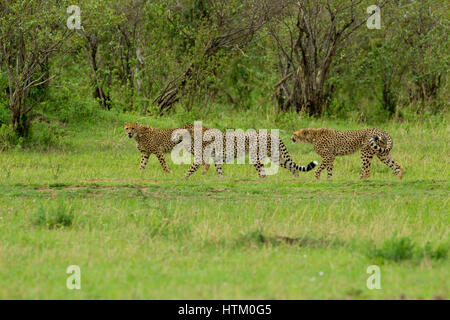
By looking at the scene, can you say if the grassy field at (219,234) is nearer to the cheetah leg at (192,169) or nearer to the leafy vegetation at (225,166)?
the leafy vegetation at (225,166)

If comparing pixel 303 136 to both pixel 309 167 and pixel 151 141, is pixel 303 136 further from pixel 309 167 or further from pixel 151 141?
pixel 151 141

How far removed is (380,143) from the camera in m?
14.2

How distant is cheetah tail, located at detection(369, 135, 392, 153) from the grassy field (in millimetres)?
597

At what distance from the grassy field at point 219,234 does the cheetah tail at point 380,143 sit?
1.96 ft

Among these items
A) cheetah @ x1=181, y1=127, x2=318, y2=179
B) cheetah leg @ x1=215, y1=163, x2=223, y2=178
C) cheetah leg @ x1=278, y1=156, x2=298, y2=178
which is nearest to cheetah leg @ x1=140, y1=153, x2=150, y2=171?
cheetah @ x1=181, y1=127, x2=318, y2=179

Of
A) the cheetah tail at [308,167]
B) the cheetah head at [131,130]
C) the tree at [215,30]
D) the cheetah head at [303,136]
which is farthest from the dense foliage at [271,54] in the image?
the cheetah tail at [308,167]

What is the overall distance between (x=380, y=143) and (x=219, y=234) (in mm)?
6484

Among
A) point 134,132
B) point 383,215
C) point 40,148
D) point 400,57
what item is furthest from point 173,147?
point 400,57

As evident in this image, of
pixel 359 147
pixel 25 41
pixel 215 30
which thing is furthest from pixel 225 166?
pixel 215 30

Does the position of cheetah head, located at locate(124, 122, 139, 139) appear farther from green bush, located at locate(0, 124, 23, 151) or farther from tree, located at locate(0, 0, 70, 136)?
green bush, located at locate(0, 124, 23, 151)

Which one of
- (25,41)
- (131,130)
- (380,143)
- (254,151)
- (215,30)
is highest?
(215,30)

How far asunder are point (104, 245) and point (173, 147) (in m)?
7.09

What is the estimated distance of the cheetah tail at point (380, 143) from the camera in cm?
1405
